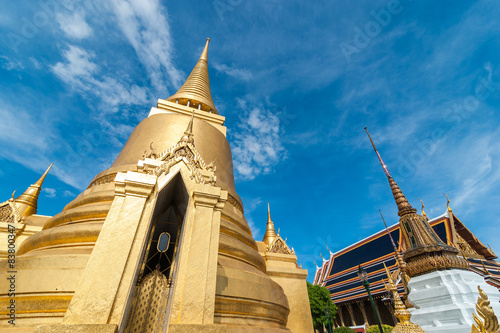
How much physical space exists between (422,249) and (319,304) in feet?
Result: 50.8

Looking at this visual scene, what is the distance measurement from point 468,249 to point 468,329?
17.1 meters

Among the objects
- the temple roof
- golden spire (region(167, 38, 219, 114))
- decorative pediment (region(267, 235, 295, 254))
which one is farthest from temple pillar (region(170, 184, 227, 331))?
the temple roof

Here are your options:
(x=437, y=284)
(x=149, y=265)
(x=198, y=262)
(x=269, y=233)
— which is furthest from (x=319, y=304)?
(x=198, y=262)

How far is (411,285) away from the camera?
8031 mm

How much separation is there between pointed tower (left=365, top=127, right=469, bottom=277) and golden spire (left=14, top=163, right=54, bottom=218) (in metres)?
13.7

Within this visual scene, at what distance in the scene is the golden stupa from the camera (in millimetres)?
2740

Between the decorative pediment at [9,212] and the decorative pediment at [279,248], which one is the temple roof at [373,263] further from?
the decorative pediment at [9,212]

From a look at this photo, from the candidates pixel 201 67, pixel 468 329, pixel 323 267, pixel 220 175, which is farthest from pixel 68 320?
pixel 323 267

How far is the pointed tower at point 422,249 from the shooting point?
7.52 m

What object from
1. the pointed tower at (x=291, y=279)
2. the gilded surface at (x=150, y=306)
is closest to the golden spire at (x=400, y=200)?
the pointed tower at (x=291, y=279)

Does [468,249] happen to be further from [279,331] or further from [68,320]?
[68,320]

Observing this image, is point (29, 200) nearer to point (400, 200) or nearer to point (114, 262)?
point (114, 262)

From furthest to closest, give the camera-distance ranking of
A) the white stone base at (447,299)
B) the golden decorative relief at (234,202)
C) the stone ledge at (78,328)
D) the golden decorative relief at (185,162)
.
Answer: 1. the golden decorative relief at (234,202)
2. the white stone base at (447,299)
3. the golden decorative relief at (185,162)
4. the stone ledge at (78,328)

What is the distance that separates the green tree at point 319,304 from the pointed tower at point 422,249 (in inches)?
566
